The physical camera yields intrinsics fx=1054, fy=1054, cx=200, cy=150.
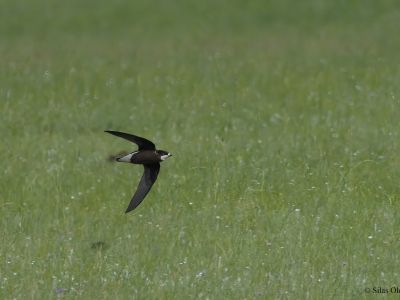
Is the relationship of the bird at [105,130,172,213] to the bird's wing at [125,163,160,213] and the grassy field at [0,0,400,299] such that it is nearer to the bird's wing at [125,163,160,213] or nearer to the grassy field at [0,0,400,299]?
the bird's wing at [125,163,160,213]

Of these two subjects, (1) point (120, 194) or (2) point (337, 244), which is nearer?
(2) point (337, 244)

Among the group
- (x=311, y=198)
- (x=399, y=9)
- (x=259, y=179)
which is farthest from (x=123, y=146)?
(x=399, y=9)

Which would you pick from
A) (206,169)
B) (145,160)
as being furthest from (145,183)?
(206,169)

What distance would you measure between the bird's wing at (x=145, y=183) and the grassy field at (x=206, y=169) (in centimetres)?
36

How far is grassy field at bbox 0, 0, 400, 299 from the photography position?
374 inches

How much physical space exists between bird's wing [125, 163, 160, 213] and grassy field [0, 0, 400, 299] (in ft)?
1.19

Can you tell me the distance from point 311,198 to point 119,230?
229 centimetres

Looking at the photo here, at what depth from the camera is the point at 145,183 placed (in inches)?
430

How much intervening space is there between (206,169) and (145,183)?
84.6 inches

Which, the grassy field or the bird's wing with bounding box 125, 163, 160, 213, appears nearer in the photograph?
the grassy field

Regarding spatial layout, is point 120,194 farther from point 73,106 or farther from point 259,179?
point 73,106

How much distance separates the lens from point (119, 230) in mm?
10930

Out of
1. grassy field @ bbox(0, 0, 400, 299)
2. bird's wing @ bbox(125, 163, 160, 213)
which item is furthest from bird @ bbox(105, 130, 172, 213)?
grassy field @ bbox(0, 0, 400, 299)

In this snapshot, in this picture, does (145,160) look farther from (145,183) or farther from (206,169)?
(206,169)
